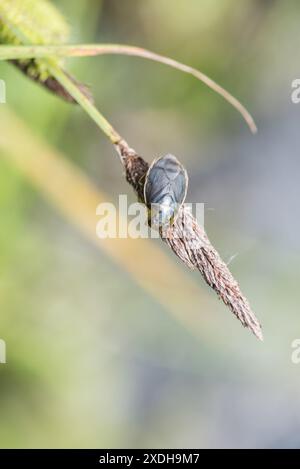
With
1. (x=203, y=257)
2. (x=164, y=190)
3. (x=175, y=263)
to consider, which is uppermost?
(x=175, y=263)

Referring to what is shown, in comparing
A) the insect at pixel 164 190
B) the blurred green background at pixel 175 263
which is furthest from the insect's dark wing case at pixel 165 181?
the blurred green background at pixel 175 263

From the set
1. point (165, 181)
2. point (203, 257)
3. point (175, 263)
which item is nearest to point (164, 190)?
point (165, 181)

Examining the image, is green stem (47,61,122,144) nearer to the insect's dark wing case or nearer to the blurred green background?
the insect's dark wing case

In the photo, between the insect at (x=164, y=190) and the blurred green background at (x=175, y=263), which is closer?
the insect at (x=164, y=190)

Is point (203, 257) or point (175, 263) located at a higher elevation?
point (175, 263)

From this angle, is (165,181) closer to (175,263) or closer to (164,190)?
(164,190)

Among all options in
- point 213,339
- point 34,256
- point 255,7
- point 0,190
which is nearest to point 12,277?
point 34,256

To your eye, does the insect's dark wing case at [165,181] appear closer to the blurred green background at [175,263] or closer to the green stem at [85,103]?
the green stem at [85,103]
